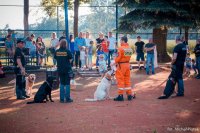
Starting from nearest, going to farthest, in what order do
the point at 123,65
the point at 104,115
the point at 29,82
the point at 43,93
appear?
the point at 104,115
the point at 123,65
the point at 43,93
the point at 29,82

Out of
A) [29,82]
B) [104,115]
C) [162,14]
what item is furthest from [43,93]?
[162,14]

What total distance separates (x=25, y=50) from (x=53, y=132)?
11.0 m

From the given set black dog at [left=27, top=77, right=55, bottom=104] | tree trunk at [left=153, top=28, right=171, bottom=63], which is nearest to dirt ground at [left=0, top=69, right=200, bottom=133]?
black dog at [left=27, top=77, right=55, bottom=104]

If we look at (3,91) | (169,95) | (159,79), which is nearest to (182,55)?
(169,95)

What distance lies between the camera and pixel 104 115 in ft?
28.5

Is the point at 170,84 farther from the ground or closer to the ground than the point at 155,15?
closer to the ground

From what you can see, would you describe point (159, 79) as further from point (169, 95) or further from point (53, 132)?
point (53, 132)

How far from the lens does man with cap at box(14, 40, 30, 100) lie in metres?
10.8

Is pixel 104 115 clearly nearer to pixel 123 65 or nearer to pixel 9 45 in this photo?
pixel 123 65

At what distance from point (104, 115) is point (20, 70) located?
4077 mm

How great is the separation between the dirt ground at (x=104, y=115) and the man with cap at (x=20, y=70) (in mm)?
415

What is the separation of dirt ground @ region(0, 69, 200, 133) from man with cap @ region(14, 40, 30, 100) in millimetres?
415

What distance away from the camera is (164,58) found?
22219 mm

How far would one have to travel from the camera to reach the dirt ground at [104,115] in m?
7.38
